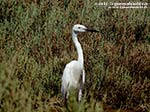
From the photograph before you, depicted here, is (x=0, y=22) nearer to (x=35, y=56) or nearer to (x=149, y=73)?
(x=35, y=56)

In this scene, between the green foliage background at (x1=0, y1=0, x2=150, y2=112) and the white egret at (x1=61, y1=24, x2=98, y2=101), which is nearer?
the white egret at (x1=61, y1=24, x2=98, y2=101)

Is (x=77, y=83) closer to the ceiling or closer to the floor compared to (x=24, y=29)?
closer to the floor

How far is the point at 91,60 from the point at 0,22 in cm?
171

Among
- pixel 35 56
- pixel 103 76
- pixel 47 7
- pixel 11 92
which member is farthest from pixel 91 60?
pixel 11 92

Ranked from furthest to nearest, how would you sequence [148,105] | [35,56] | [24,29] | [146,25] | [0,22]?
1. [146,25]
2. [0,22]
3. [24,29]
4. [35,56]
5. [148,105]

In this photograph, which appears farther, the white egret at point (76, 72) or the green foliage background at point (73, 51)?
the green foliage background at point (73, 51)

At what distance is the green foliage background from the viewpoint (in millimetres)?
5589

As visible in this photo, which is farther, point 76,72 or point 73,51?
point 73,51

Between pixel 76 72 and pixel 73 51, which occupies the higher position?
pixel 73 51

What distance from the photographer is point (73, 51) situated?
6215 mm

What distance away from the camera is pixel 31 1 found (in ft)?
24.8

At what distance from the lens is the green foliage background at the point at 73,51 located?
18.3 feet

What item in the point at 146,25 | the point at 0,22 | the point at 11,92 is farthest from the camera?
the point at 146,25

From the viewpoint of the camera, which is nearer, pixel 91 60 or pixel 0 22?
pixel 91 60
